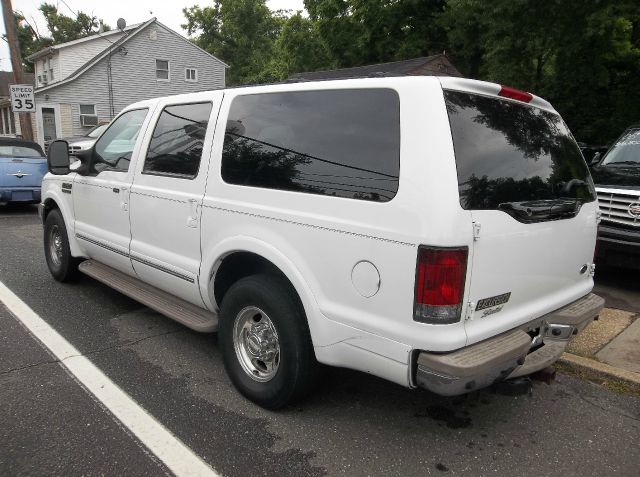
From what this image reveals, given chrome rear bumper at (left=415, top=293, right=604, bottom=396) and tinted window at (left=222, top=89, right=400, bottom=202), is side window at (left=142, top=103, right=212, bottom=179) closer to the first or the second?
tinted window at (left=222, top=89, right=400, bottom=202)

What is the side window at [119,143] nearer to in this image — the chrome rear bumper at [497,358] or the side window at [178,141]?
the side window at [178,141]

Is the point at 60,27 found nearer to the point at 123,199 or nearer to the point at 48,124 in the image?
the point at 48,124

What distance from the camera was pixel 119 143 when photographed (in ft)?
14.6

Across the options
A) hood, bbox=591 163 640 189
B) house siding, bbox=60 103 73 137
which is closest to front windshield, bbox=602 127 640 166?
hood, bbox=591 163 640 189

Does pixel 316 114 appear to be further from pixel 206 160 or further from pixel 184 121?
pixel 184 121

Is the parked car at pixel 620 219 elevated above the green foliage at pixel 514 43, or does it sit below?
below

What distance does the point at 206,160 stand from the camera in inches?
136

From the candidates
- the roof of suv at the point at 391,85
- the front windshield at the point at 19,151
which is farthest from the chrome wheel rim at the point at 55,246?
the front windshield at the point at 19,151

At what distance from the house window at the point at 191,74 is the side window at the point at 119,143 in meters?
26.4

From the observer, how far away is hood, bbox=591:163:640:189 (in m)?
5.71

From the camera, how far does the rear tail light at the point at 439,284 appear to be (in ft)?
7.59

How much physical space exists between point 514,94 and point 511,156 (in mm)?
433

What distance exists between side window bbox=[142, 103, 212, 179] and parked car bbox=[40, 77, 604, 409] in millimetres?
15

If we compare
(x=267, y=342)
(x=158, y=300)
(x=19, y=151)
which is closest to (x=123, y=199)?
(x=158, y=300)
